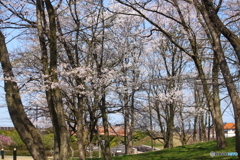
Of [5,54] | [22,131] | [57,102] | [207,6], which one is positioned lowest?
[22,131]

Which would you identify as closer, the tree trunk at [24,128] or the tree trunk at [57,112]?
the tree trunk at [24,128]

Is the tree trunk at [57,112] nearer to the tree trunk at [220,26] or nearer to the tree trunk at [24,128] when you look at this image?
the tree trunk at [24,128]

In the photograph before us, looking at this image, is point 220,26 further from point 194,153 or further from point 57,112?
point 194,153

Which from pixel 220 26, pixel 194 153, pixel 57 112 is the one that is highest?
pixel 220 26

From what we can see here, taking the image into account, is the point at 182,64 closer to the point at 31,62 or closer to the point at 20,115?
the point at 31,62

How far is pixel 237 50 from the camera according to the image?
763cm

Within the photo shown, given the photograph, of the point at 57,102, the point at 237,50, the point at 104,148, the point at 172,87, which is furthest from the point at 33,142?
the point at 172,87

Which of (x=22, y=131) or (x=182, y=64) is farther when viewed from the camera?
(x=182, y=64)

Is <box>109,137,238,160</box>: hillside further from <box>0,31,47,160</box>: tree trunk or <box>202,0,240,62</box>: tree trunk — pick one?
<box>0,31,47,160</box>: tree trunk

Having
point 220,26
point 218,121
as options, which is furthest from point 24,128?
point 218,121

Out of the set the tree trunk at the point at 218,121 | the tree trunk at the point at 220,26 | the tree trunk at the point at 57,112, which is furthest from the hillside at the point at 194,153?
the tree trunk at the point at 57,112

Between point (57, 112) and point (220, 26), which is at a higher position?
point (220, 26)

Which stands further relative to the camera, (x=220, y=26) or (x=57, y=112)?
(x=220, y=26)

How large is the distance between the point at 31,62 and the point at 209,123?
71.3ft
